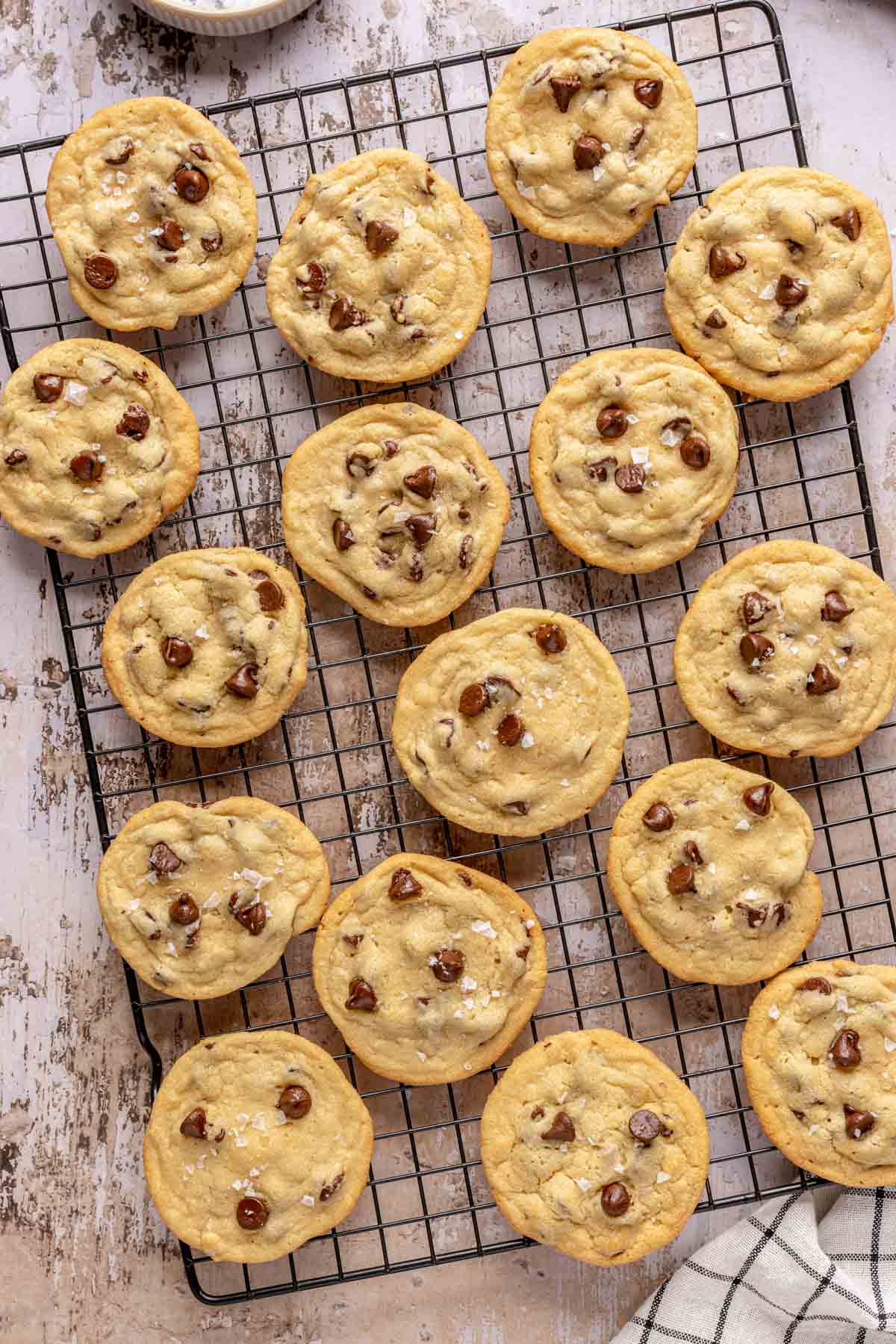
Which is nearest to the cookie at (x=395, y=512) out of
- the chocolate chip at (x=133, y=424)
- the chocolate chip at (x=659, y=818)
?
the chocolate chip at (x=133, y=424)

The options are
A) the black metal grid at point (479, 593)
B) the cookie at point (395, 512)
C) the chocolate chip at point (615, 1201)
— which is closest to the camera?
the chocolate chip at point (615, 1201)

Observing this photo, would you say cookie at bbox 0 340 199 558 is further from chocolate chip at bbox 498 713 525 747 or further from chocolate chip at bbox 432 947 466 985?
chocolate chip at bbox 432 947 466 985

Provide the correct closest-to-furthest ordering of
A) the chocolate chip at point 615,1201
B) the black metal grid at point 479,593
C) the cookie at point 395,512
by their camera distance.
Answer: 1. the chocolate chip at point 615,1201
2. the cookie at point 395,512
3. the black metal grid at point 479,593

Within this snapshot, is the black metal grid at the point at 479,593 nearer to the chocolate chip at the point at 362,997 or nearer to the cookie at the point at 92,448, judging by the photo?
the cookie at the point at 92,448

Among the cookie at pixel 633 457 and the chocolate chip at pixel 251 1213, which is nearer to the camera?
the chocolate chip at pixel 251 1213

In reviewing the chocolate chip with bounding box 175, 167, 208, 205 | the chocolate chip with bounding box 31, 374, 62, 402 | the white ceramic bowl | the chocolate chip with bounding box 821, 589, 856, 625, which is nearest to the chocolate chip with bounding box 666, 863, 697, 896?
the chocolate chip with bounding box 821, 589, 856, 625

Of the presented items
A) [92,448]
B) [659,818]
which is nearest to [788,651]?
[659,818]

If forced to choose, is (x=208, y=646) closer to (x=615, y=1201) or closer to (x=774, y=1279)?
(x=615, y=1201)
